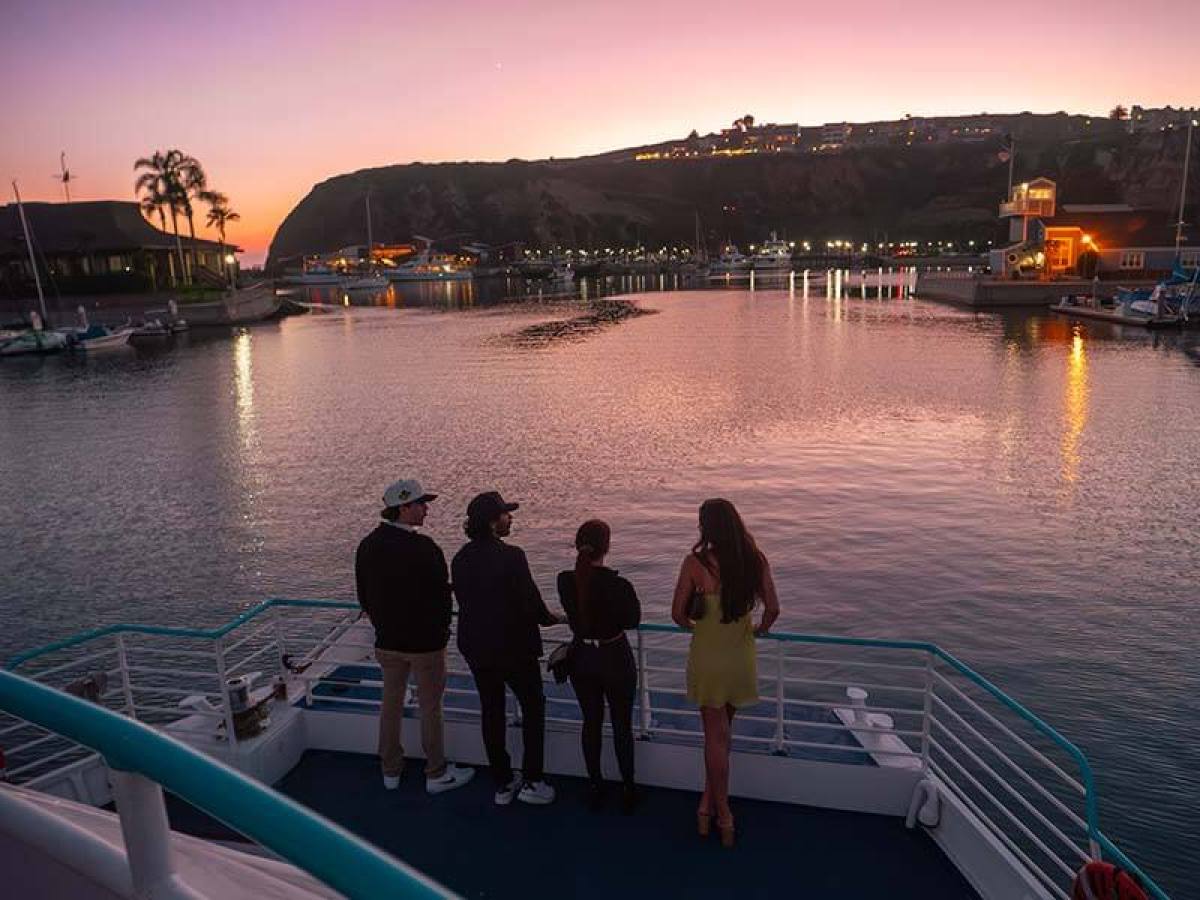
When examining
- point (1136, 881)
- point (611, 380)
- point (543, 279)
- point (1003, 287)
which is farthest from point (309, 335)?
point (543, 279)

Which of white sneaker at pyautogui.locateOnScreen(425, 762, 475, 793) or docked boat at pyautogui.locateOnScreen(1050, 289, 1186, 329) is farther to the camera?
docked boat at pyautogui.locateOnScreen(1050, 289, 1186, 329)

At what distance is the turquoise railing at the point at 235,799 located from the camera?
1056 mm

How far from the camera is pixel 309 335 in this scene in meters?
73.3

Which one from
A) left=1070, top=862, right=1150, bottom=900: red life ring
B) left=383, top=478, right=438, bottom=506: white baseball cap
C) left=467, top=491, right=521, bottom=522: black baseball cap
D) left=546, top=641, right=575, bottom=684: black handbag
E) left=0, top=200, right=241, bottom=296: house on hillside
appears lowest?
left=1070, top=862, right=1150, bottom=900: red life ring

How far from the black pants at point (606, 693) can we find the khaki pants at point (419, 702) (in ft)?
3.62

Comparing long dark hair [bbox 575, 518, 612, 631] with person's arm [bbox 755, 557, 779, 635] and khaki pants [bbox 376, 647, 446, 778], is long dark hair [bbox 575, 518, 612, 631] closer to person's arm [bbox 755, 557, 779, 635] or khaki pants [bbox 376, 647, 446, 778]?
person's arm [bbox 755, 557, 779, 635]

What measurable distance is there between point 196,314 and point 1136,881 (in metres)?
87.9

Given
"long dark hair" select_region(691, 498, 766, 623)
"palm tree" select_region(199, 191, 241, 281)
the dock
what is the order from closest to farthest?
"long dark hair" select_region(691, 498, 766, 623) → the dock → "palm tree" select_region(199, 191, 241, 281)

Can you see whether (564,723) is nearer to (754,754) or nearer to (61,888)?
(754,754)

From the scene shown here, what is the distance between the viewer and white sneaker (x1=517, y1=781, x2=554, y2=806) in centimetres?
600

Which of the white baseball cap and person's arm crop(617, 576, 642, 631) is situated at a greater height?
the white baseball cap

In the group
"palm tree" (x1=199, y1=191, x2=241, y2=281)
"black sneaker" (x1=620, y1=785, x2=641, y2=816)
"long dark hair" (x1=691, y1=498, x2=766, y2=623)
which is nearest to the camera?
"long dark hair" (x1=691, y1=498, x2=766, y2=623)

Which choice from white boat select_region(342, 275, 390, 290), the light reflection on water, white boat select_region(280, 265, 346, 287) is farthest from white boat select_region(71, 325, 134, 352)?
Answer: white boat select_region(280, 265, 346, 287)

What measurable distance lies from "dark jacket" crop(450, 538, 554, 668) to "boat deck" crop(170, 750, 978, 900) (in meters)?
1.21
